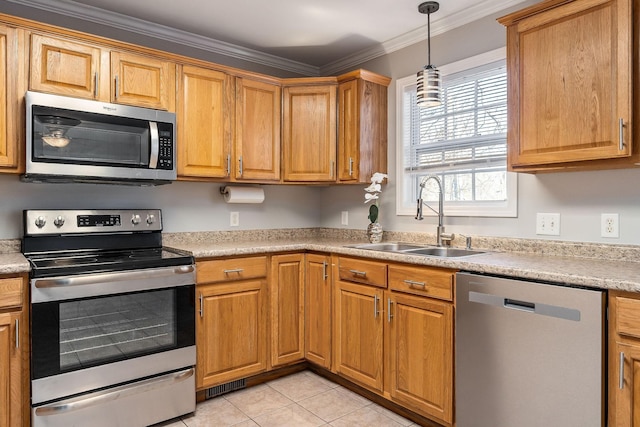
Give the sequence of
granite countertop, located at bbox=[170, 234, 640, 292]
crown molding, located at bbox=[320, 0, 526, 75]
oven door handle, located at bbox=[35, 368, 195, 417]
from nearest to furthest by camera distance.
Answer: granite countertop, located at bbox=[170, 234, 640, 292] → oven door handle, located at bbox=[35, 368, 195, 417] → crown molding, located at bbox=[320, 0, 526, 75]

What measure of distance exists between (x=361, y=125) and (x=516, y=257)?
1.41m

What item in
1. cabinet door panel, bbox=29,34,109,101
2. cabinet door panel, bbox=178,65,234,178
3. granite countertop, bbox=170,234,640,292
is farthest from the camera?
cabinet door panel, bbox=178,65,234,178

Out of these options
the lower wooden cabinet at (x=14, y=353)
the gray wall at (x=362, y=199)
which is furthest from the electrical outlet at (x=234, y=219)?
the lower wooden cabinet at (x=14, y=353)

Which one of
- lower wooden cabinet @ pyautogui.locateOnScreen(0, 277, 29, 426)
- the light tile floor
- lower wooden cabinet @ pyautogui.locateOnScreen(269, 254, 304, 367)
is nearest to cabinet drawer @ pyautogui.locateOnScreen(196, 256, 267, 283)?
lower wooden cabinet @ pyautogui.locateOnScreen(269, 254, 304, 367)

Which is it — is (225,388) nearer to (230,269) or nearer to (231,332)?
Answer: (231,332)

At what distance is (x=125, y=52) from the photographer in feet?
8.11

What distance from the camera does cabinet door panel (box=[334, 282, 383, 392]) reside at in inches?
96.0

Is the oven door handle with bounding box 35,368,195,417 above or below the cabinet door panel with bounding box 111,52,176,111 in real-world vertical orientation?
below

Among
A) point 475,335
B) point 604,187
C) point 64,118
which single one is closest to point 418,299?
point 475,335

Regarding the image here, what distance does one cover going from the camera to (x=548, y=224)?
7.47ft

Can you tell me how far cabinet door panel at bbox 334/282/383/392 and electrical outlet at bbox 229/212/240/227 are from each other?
3.44ft

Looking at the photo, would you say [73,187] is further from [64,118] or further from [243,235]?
[243,235]

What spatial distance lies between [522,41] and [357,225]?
5.85 ft

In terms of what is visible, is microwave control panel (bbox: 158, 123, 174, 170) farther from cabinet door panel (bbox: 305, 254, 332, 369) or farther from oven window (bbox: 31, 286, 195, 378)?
cabinet door panel (bbox: 305, 254, 332, 369)
